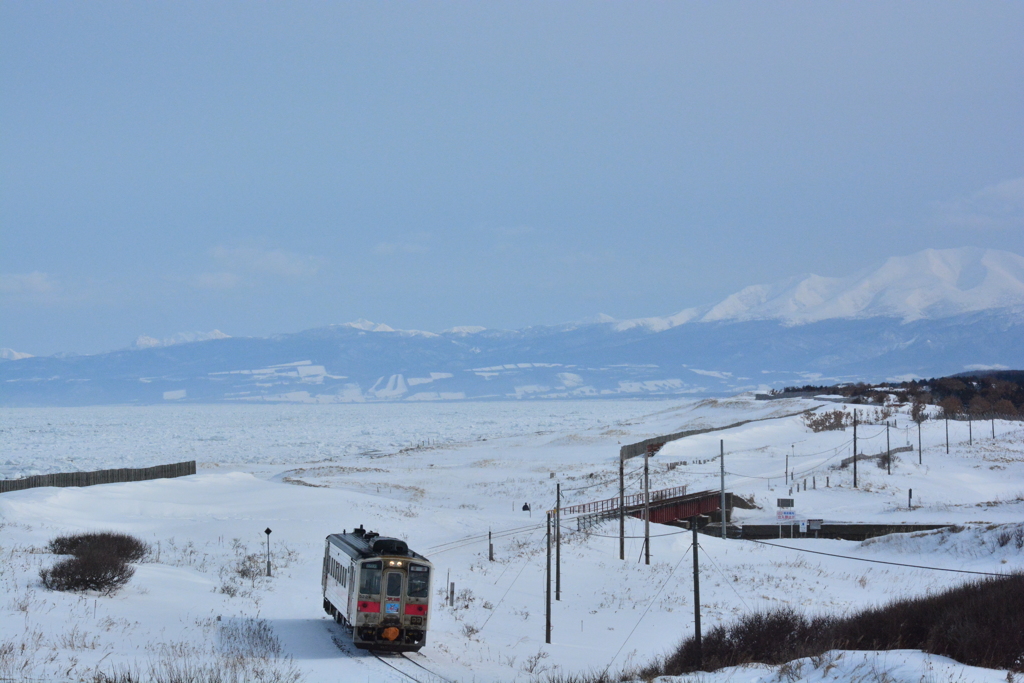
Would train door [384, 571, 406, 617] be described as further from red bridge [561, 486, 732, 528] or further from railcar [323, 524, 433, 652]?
red bridge [561, 486, 732, 528]

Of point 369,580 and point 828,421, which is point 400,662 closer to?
point 369,580

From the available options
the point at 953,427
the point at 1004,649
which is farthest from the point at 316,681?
the point at 953,427

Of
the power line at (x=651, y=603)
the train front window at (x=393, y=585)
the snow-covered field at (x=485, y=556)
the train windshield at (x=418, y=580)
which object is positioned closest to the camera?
the snow-covered field at (x=485, y=556)

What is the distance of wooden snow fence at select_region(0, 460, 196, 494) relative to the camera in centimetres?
4834

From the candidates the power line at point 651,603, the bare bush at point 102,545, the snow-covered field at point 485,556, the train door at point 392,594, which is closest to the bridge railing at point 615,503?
the snow-covered field at point 485,556

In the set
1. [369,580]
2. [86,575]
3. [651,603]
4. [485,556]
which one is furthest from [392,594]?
[485,556]

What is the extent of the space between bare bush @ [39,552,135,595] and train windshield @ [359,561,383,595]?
8.14 metres

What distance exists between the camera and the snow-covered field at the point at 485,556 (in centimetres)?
2044

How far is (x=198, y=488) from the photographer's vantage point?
5300 centimetres

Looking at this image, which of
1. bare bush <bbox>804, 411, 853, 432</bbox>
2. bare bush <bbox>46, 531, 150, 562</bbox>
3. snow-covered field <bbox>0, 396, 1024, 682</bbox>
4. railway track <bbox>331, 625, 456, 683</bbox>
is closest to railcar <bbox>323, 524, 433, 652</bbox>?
railway track <bbox>331, 625, 456, 683</bbox>

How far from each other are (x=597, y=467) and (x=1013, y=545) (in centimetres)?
4327

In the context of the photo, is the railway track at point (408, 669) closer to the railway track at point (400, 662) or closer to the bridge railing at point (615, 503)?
the railway track at point (400, 662)

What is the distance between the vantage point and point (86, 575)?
2441 centimetres

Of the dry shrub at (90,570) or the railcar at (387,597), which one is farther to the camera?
the dry shrub at (90,570)
